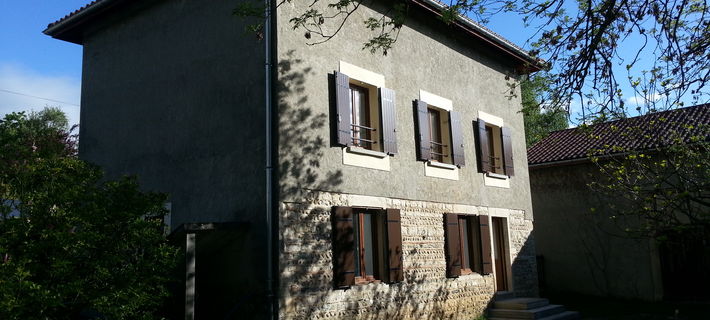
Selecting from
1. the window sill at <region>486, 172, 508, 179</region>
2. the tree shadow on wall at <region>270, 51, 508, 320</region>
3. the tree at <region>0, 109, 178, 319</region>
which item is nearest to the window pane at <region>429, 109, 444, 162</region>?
the window sill at <region>486, 172, 508, 179</region>

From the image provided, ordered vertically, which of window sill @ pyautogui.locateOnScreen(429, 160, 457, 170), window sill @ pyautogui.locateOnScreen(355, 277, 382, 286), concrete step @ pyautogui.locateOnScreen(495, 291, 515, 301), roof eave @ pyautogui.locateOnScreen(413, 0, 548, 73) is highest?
roof eave @ pyautogui.locateOnScreen(413, 0, 548, 73)

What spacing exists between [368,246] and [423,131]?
8.34ft

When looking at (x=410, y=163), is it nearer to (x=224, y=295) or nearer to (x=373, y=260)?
(x=373, y=260)

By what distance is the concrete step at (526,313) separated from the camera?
11.7 metres

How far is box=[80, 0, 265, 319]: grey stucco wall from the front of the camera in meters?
8.66

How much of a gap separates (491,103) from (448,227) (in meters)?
3.83

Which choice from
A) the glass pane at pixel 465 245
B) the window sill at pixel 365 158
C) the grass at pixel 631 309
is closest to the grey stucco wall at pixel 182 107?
the window sill at pixel 365 158

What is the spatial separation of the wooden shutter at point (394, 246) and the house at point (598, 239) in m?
7.34

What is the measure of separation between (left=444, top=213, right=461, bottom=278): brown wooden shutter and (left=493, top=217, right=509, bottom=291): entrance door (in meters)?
1.96

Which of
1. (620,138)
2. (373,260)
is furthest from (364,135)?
(620,138)

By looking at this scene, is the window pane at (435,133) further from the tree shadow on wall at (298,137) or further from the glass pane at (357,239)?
the tree shadow on wall at (298,137)

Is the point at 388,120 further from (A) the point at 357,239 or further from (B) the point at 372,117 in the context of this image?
(A) the point at 357,239

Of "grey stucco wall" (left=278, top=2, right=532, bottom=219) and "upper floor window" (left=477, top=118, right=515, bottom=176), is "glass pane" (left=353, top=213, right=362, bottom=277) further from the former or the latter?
"upper floor window" (left=477, top=118, right=515, bottom=176)

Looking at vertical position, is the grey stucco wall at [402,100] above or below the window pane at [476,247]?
above
